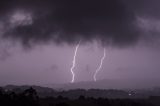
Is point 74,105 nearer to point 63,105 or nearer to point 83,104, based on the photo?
point 83,104

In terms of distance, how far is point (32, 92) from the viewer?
10288cm

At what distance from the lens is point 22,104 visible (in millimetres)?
94688

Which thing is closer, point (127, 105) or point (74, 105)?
point (74, 105)

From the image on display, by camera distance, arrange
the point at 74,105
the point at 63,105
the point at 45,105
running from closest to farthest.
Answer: the point at 63,105 → the point at 45,105 → the point at 74,105

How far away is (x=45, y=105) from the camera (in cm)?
16088

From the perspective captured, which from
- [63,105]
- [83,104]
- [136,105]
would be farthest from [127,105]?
[63,105]

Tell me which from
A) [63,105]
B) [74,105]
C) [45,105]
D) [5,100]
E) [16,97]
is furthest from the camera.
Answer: [74,105]

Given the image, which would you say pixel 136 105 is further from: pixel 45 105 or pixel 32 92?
pixel 32 92

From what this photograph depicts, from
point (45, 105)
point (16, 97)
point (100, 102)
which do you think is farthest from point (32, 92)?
point (100, 102)

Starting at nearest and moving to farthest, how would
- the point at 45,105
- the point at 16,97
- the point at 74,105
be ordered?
the point at 16,97 → the point at 45,105 → the point at 74,105

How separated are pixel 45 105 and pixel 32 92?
195 feet

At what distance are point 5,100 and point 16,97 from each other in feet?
22.9

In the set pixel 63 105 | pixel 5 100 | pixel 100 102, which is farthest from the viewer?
pixel 100 102

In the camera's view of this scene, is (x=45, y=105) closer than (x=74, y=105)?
Yes
